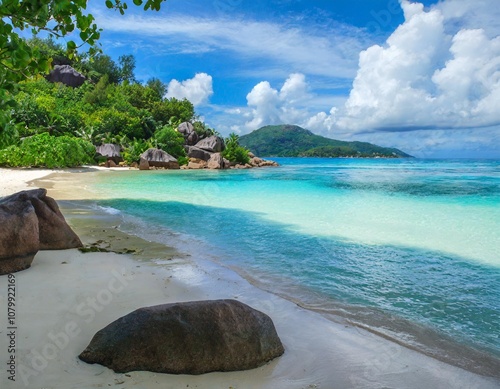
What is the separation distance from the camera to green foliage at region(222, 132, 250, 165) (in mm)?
51688

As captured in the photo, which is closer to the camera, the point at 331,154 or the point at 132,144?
the point at 132,144

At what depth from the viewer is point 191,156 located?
1971 inches

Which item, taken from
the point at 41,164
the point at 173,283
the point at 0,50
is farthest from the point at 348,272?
the point at 41,164

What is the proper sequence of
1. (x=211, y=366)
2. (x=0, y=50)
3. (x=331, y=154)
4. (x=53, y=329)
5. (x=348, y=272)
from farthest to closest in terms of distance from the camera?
(x=331, y=154) < (x=348, y=272) < (x=53, y=329) < (x=211, y=366) < (x=0, y=50)

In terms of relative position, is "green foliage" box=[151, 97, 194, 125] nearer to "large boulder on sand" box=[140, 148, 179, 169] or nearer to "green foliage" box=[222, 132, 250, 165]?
"green foliage" box=[222, 132, 250, 165]

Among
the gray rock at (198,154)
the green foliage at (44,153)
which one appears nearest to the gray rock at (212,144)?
the gray rock at (198,154)

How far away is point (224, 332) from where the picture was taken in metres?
3.48

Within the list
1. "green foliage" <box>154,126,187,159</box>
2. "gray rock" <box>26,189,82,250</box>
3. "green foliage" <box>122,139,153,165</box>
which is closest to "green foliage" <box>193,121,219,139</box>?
"green foliage" <box>154,126,187,159</box>


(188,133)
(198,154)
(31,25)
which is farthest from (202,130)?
(31,25)

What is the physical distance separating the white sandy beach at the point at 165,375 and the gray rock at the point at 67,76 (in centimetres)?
6543

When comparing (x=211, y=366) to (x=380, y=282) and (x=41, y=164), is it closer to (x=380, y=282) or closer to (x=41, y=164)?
(x=380, y=282)

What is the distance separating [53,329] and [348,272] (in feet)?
16.1

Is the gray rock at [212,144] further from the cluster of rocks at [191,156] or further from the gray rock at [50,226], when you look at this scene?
the gray rock at [50,226]

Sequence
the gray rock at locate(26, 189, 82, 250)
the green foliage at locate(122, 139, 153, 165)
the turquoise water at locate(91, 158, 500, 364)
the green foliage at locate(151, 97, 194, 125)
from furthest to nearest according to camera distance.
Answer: the green foliage at locate(151, 97, 194, 125) < the green foliage at locate(122, 139, 153, 165) < the gray rock at locate(26, 189, 82, 250) < the turquoise water at locate(91, 158, 500, 364)
